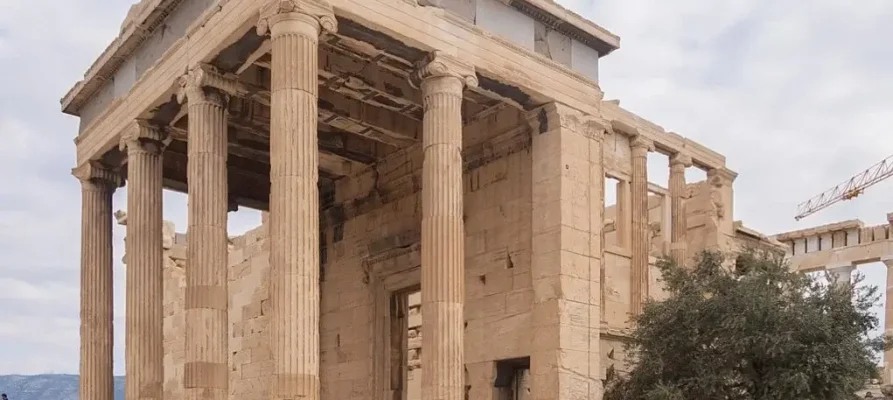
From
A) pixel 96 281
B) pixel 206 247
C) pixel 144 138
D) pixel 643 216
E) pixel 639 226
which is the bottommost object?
pixel 96 281

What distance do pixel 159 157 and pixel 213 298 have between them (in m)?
3.86

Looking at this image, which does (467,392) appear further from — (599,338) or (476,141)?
(476,141)

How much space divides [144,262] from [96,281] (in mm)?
2250

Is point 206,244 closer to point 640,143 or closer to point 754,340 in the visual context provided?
point 754,340

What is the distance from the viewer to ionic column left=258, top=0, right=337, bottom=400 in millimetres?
11664

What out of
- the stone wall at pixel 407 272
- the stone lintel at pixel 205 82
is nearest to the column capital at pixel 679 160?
the stone wall at pixel 407 272

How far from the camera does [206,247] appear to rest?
1371 cm

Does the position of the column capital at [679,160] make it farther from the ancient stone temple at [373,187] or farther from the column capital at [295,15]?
the column capital at [295,15]

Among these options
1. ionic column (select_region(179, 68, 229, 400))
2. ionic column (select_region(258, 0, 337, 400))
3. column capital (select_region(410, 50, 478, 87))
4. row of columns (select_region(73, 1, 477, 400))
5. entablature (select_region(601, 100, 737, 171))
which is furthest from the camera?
entablature (select_region(601, 100, 737, 171))

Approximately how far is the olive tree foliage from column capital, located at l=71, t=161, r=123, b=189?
9698 mm

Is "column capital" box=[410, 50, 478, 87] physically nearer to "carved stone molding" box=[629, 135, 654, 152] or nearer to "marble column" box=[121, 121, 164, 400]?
"marble column" box=[121, 121, 164, 400]

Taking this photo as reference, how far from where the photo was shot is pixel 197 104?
561 inches

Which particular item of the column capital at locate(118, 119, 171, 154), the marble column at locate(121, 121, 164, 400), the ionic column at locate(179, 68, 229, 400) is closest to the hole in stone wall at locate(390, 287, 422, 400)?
the marble column at locate(121, 121, 164, 400)

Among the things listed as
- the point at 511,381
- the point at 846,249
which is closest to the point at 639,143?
the point at 511,381
